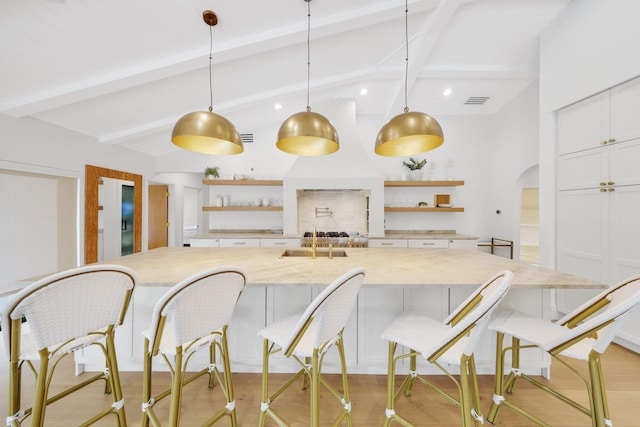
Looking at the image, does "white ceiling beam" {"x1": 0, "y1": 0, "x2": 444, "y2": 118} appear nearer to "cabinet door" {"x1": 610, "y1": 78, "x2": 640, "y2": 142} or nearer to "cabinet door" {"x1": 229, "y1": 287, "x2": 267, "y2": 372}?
"cabinet door" {"x1": 610, "y1": 78, "x2": 640, "y2": 142}

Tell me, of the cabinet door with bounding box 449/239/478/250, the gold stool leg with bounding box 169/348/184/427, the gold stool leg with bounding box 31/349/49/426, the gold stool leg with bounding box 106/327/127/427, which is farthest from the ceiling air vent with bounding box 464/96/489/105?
the gold stool leg with bounding box 31/349/49/426

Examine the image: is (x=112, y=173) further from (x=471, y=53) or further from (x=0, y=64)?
(x=471, y=53)

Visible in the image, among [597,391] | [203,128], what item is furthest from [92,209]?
[597,391]

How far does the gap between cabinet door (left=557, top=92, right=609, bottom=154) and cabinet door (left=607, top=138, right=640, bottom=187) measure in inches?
6.2

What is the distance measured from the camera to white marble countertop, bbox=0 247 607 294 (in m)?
1.41

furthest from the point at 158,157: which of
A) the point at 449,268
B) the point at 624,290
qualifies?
the point at 624,290

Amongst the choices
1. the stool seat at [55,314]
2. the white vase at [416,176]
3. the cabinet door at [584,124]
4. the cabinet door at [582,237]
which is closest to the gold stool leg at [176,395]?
the stool seat at [55,314]

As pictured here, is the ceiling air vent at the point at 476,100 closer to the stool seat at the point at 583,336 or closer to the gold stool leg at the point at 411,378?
the stool seat at the point at 583,336

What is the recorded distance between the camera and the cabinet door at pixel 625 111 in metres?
2.14

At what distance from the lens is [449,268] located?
1762 mm

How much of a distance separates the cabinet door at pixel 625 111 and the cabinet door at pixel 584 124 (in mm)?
54

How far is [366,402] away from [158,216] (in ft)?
20.3

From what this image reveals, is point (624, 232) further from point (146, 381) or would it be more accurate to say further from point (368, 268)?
point (146, 381)

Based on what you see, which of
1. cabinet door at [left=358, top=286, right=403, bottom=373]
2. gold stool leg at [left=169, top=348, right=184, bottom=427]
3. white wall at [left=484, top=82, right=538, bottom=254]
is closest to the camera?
gold stool leg at [left=169, top=348, right=184, bottom=427]
